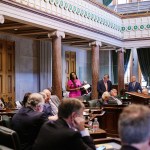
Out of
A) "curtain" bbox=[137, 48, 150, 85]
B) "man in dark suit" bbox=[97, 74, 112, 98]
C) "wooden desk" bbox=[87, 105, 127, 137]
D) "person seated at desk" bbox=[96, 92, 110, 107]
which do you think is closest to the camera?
"wooden desk" bbox=[87, 105, 127, 137]

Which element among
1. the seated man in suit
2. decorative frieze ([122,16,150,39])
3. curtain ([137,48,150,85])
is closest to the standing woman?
decorative frieze ([122,16,150,39])

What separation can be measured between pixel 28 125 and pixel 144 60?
15.6 meters

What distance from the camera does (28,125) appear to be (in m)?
3.83

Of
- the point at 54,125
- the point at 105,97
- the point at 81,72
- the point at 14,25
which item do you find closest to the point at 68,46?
the point at 81,72

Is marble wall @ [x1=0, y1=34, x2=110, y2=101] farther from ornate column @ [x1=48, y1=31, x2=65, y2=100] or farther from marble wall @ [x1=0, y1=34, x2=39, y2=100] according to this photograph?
ornate column @ [x1=48, y1=31, x2=65, y2=100]

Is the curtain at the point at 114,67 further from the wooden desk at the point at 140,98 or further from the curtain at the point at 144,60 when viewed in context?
the wooden desk at the point at 140,98

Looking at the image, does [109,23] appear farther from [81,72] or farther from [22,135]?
[22,135]

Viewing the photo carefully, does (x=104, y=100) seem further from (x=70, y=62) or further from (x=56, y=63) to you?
(x=70, y=62)

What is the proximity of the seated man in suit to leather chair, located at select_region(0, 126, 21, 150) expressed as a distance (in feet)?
4.64

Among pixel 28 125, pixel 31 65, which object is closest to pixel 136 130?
pixel 28 125

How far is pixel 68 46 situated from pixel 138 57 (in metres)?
4.09

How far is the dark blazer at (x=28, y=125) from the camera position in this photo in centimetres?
381

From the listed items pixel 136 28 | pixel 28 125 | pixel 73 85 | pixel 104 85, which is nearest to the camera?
pixel 28 125

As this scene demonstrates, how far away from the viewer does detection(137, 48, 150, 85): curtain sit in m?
18.7
